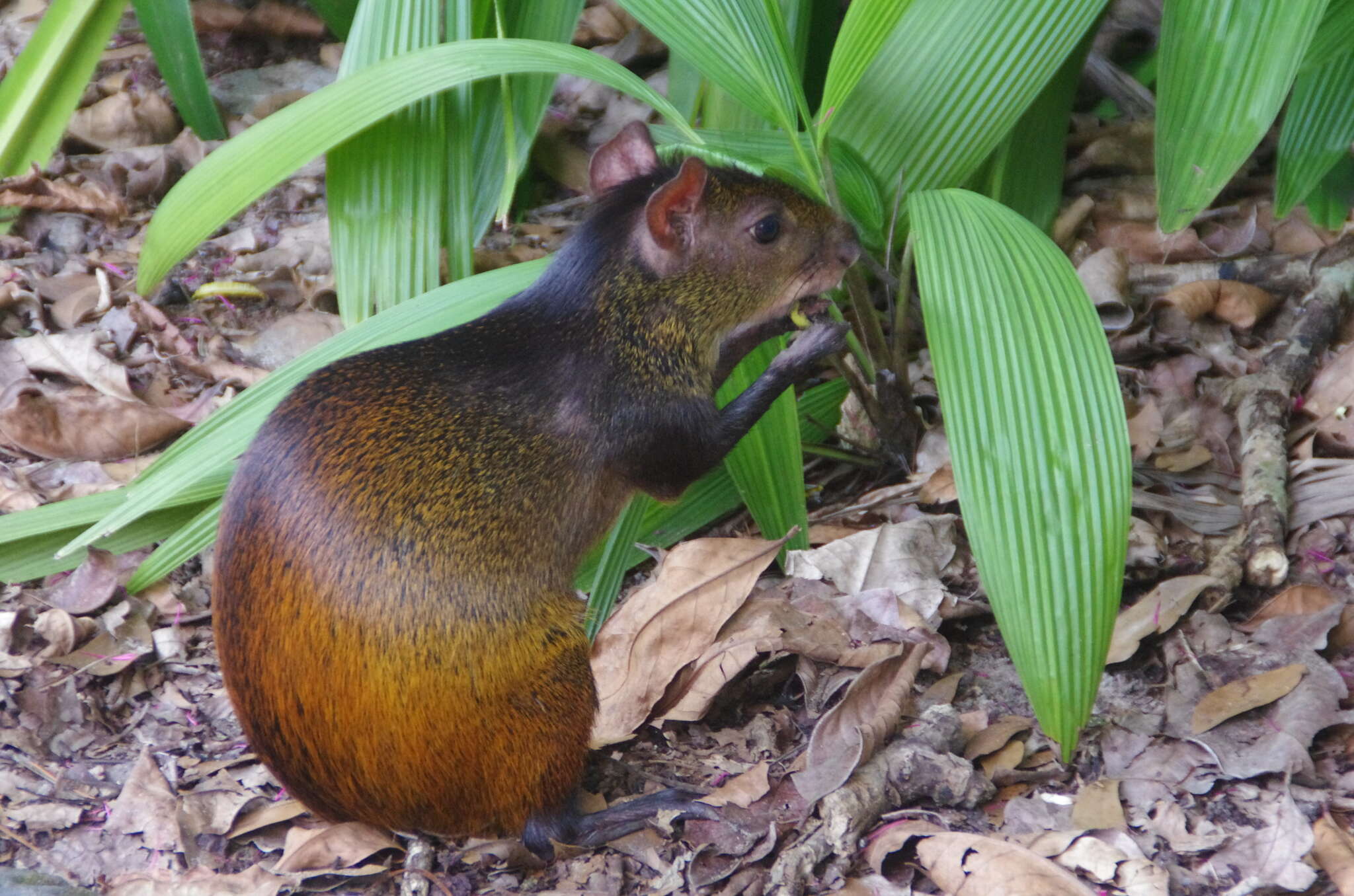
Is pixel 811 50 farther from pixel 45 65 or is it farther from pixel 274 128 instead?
pixel 45 65

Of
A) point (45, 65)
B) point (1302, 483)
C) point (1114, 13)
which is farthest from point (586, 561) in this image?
point (1114, 13)

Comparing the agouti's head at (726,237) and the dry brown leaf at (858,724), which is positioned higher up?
the agouti's head at (726,237)

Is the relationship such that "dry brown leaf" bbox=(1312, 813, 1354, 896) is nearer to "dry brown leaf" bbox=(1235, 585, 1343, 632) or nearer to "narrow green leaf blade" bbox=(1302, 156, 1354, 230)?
"dry brown leaf" bbox=(1235, 585, 1343, 632)

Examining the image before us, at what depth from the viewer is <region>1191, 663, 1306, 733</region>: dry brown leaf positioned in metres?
2.93

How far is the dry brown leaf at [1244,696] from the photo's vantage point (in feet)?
9.62

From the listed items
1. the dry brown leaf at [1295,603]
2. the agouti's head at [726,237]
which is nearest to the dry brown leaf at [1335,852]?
the dry brown leaf at [1295,603]

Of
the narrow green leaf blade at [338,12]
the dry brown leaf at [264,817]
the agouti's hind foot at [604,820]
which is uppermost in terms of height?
the narrow green leaf blade at [338,12]

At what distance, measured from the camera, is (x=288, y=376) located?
3.49 m

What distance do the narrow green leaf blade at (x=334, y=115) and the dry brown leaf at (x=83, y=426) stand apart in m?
0.98

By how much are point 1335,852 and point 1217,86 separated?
5.69ft

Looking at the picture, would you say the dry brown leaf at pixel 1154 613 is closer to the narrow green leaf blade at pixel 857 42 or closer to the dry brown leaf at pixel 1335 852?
the dry brown leaf at pixel 1335 852

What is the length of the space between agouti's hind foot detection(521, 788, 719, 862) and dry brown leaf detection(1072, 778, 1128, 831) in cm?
80

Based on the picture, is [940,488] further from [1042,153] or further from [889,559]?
[1042,153]

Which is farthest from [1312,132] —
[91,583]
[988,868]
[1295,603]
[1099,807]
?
[91,583]
